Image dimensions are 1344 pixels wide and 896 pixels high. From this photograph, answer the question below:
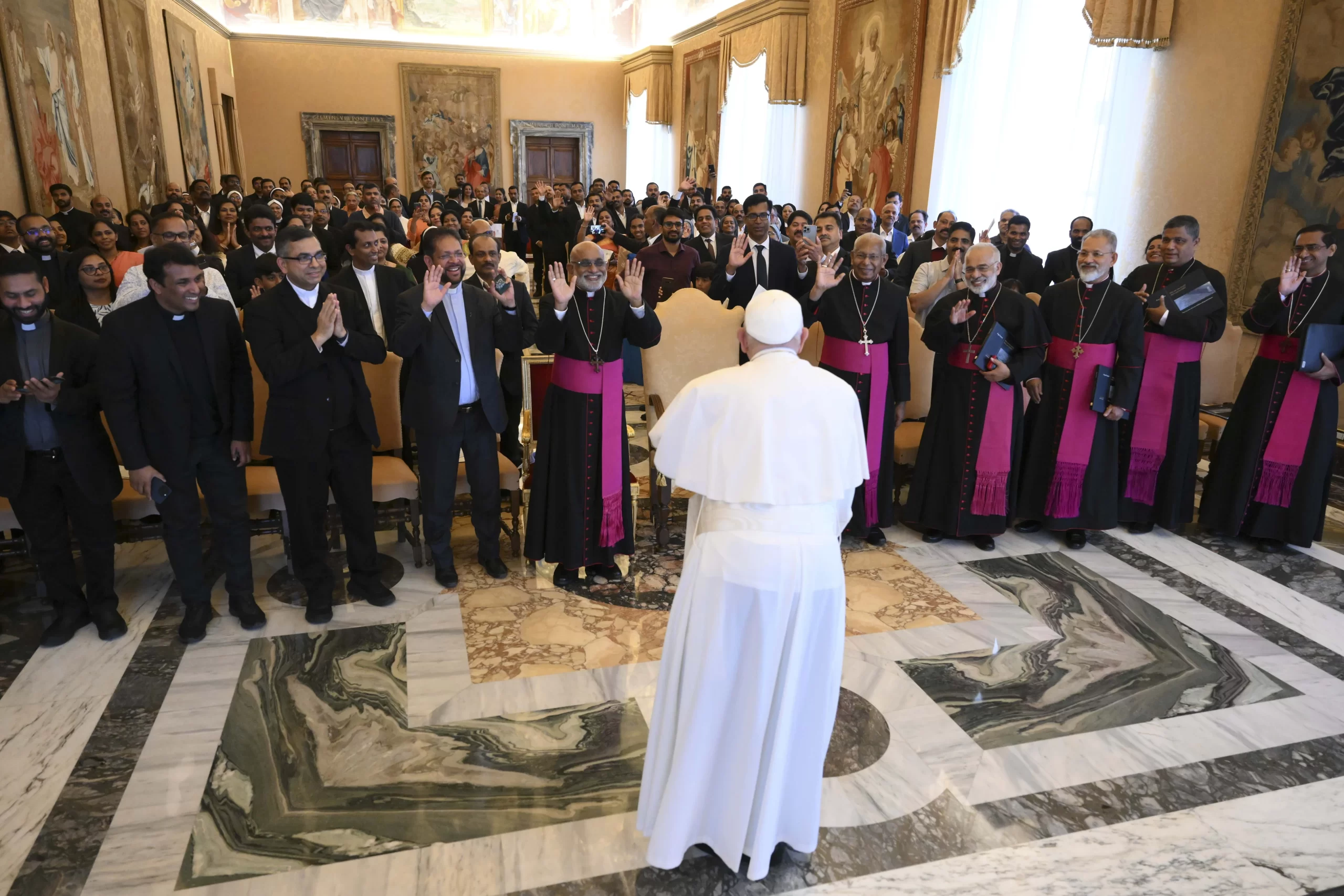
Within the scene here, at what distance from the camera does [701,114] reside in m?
19.7

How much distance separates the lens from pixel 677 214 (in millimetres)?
7504

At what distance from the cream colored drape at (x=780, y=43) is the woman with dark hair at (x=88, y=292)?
41.0ft

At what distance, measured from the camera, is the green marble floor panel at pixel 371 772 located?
281 centimetres

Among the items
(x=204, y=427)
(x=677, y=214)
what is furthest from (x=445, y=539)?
(x=677, y=214)

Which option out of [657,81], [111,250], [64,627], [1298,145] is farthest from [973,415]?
[657,81]

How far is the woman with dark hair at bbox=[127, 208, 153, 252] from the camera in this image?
6.95m

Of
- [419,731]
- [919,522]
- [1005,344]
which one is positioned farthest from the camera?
[919,522]

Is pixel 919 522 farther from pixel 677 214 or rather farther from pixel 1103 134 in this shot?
pixel 1103 134

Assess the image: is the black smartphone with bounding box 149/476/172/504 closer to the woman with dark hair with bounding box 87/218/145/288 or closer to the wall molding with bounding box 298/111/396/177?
the woman with dark hair with bounding box 87/218/145/288

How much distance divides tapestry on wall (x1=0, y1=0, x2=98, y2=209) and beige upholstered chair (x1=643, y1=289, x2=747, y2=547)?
731 centimetres

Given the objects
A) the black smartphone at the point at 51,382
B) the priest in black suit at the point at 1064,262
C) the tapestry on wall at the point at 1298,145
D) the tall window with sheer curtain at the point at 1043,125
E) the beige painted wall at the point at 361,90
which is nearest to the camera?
the black smartphone at the point at 51,382

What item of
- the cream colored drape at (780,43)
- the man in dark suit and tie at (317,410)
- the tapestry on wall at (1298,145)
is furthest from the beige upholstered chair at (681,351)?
the cream colored drape at (780,43)

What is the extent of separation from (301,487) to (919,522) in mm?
3644

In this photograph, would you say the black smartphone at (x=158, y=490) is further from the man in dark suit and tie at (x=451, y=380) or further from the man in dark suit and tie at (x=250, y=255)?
the man in dark suit and tie at (x=250, y=255)
